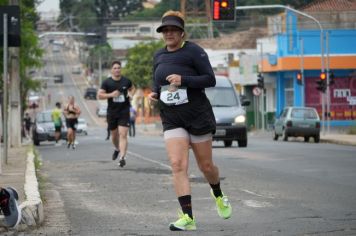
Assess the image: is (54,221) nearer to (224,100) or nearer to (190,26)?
(224,100)

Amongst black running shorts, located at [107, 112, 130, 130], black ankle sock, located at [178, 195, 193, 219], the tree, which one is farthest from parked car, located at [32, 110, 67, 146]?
the tree

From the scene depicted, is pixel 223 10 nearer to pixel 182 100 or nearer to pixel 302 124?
pixel 302 124

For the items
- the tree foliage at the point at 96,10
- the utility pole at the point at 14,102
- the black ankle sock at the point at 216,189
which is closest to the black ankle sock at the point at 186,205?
the black ankle sock at the point at 216,189

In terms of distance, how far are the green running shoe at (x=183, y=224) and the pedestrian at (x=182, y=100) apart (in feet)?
0.43

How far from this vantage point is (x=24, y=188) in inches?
479

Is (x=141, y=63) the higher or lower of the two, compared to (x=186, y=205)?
higher

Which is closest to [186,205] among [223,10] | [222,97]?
[222,97]

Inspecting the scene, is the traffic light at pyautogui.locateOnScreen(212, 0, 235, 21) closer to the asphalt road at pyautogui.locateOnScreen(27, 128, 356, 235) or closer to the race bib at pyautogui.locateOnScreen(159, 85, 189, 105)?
the asphalt road at pyautogui.locateOnScreen(27, 128, 356, 235)

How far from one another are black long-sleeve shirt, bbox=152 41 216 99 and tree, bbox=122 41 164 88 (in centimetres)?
9057

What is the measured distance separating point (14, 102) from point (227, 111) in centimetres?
713

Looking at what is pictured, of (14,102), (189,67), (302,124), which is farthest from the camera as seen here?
(302,124)

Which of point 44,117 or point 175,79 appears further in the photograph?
point 44,117

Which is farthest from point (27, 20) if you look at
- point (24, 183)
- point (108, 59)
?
point (108, 59)

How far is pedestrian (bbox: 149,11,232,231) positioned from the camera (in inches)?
364
